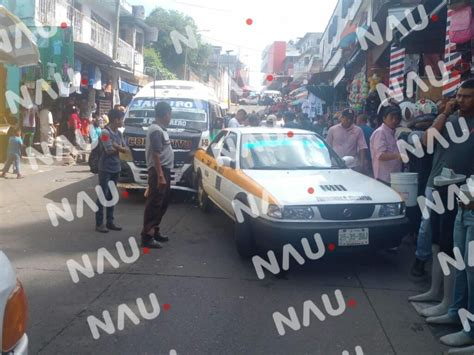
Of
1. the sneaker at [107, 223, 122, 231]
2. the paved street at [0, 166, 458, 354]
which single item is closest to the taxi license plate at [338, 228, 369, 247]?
the paved street at [0, 166, 458, 354]

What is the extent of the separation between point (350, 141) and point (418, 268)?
295cm

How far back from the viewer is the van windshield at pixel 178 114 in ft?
32.0

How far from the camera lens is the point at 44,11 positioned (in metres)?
16.4

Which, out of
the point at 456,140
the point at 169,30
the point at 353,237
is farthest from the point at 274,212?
the point at 169,30

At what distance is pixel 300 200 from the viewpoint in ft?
16.3

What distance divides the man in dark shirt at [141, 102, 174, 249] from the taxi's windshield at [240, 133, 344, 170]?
3.23ft

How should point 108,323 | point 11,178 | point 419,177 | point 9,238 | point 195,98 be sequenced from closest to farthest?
point 108,323 < point 419,177 < point 9,238 < point 195,98 < point 11,178

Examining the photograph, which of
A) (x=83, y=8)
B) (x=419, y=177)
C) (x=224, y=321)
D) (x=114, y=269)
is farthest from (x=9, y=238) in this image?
(x=83, y=8)

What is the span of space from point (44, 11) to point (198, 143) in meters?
10.6

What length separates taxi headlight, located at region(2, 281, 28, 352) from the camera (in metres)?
1.82

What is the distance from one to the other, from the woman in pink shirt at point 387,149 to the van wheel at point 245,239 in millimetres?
2038

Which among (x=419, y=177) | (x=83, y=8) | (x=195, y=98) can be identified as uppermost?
(x=83, y=8)

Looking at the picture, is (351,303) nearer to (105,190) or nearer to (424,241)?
(424,241)

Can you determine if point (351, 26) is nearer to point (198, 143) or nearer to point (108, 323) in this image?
point (198, 143)
